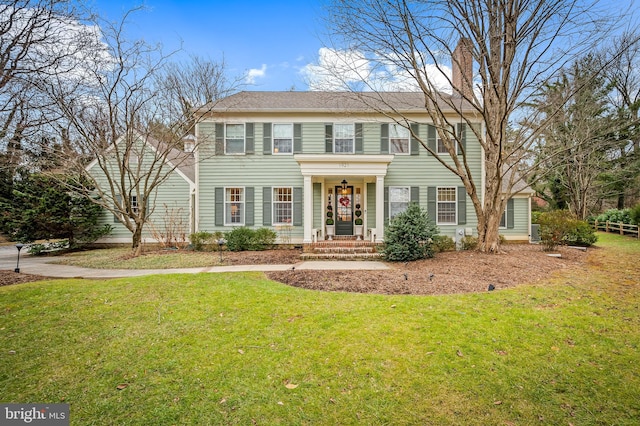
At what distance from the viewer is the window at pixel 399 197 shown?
12938mm

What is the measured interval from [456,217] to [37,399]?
13504 millimetres

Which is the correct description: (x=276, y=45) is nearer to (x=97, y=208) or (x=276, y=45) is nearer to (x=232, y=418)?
(x=97, y=208)

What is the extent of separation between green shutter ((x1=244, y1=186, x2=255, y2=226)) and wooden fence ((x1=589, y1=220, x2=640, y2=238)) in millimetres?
22516

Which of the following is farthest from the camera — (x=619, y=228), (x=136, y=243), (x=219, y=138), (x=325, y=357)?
(x=619, y=228)

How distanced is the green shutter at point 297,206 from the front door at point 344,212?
5.48 feet

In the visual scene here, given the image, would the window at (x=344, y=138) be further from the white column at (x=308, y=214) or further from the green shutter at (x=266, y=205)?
the green shutter at (x=266, y=205)

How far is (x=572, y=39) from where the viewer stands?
8.30m

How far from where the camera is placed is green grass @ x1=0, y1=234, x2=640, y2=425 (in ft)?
8.75

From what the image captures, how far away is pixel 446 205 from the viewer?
13.1m

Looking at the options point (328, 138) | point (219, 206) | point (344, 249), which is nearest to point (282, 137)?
point (328, 138)

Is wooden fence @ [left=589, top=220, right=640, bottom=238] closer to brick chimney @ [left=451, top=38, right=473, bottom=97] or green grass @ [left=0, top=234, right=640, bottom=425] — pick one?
brick chimney @ [left=451, top=38, right=473, bottom=97]

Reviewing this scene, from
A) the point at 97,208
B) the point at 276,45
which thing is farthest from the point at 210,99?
the point at 97,208

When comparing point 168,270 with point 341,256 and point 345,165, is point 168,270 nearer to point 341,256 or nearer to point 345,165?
point 341,256

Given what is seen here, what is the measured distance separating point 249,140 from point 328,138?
3.49 metres
